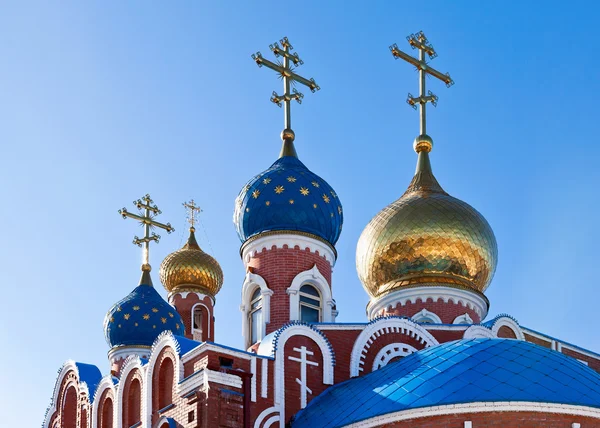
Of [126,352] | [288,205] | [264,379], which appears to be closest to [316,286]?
[288,205]

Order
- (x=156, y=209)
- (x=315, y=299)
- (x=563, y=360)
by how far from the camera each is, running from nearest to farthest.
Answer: (x=563, y=360)
(x=315, y=299)
(x=156, y=209)

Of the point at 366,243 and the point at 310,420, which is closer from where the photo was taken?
the point at 310,420

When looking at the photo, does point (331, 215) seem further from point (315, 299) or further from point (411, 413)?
point (411, 413)

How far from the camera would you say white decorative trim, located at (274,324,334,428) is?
14.5 meters

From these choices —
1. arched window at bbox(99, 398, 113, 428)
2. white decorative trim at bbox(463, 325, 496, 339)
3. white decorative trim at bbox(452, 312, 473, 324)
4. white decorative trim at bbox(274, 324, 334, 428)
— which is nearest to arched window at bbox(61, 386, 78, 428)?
arched window at bbox(99, 398, 113, 428)

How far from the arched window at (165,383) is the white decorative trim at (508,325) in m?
4.69

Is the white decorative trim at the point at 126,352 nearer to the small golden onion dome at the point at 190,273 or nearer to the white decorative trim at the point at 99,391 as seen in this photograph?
the small golden onion dome at the point at 190,273

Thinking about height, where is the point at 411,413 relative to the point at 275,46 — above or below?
below

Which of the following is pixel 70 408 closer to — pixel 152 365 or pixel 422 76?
pixel 152 365

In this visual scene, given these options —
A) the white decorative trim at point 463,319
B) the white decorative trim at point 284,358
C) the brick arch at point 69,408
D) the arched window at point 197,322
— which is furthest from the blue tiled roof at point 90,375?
the white decorative trim at point 463,319

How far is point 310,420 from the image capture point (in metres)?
14.1

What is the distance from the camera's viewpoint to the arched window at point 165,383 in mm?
14664

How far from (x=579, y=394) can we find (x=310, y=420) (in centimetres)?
322

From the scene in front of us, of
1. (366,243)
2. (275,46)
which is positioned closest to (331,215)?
(366,243)
